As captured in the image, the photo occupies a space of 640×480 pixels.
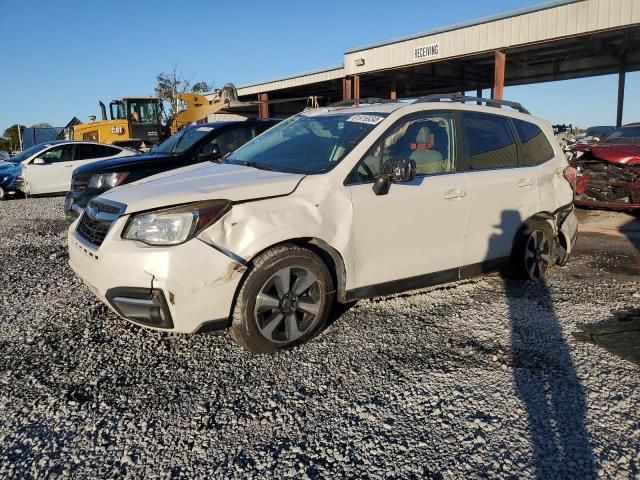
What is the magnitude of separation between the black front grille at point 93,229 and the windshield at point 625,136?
31.3ft

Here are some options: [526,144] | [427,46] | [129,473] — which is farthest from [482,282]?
[427,46]

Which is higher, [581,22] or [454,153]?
[581,22]

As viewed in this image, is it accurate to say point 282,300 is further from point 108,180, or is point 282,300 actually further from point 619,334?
point 108,180

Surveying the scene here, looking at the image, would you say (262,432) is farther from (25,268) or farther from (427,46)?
(427,46)

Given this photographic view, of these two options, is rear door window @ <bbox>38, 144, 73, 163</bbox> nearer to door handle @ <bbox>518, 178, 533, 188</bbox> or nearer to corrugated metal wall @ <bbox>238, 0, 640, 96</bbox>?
door handle @ <bbox>518, 178, 533, 188</bbox>

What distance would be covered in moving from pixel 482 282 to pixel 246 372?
9.42ft

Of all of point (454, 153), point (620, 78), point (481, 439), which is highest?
point (620, 78)

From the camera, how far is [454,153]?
4.26 metres

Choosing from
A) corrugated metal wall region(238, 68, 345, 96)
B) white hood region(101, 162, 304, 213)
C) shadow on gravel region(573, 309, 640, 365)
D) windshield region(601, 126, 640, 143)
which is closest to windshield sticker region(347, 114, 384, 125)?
white hood region(101, 162, 304, 213)

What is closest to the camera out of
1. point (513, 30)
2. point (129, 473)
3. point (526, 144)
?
point (129, 473)

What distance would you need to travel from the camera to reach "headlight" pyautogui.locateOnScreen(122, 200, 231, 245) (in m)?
3.07

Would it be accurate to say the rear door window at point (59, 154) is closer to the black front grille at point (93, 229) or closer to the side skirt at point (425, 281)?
the black front grille at point (93, 229)

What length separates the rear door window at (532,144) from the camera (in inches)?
191

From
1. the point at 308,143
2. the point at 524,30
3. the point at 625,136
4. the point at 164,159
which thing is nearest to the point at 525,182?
the point at 308,143
